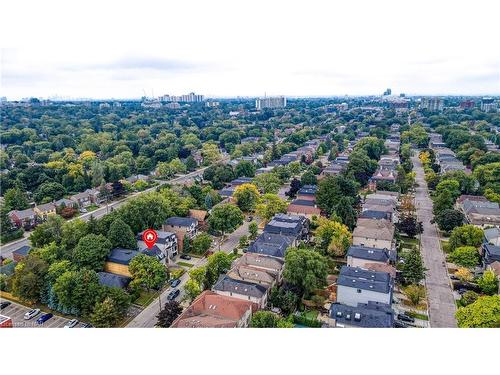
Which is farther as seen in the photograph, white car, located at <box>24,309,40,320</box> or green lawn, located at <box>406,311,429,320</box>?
white car, located at <box>24,309,40,320</box>

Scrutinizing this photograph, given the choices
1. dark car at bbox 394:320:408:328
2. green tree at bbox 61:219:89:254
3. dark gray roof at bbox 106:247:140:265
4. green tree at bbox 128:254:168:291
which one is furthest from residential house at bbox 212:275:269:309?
green tree at bbox 61:219:89:254

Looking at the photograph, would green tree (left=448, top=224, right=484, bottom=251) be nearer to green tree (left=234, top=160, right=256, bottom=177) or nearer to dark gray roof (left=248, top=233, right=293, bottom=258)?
dark gray roof (left=248, top=233, right=293, bottom=258)

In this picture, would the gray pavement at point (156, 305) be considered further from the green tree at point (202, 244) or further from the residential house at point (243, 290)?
the residential house at point (243, 290)

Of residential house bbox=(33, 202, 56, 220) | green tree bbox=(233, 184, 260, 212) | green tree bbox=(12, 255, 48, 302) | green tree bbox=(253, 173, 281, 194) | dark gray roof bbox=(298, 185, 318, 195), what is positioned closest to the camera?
green tree bbox=(12, 255, 48, 302)

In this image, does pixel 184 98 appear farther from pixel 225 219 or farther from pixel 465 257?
pixel 465 257

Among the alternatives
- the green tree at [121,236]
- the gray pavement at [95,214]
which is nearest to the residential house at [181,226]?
the green tree at [121,236]

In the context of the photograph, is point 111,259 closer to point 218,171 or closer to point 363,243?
point 363,243

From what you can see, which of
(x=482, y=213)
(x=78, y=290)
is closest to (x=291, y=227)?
(x=78, y=290)
